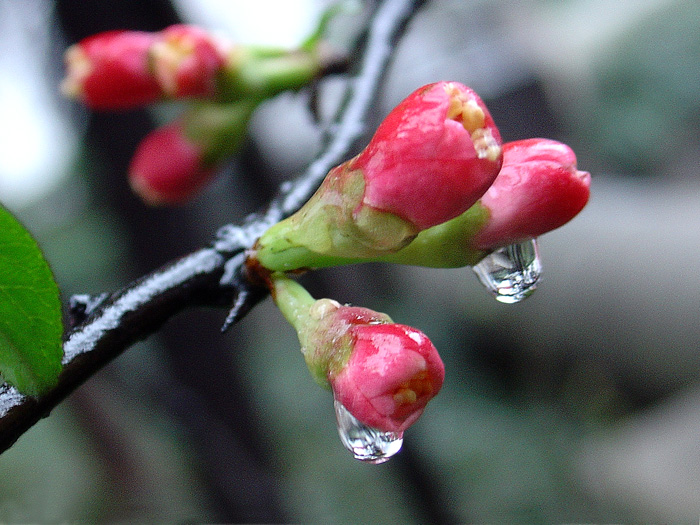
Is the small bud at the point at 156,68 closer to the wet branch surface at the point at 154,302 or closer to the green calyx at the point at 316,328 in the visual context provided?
the wet branch surface at the point at 154,302

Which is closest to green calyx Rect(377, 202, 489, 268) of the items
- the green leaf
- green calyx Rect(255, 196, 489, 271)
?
green calyx Rect(255, 196, 489, 271)

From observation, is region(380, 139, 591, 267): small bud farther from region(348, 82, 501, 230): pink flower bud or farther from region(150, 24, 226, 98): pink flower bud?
region(150, 24, 226, 98): pink flower bud

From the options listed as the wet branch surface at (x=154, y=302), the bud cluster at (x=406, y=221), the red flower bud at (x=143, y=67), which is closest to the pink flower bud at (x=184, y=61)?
the red flower bud at (x=143, y=67)

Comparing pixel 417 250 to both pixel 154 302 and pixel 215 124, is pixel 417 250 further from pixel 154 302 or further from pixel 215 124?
pixel 215 124

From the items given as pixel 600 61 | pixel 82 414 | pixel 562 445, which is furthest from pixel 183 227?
pixel 600 61

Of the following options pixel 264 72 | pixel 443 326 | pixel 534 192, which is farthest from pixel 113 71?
pixel 443 326
